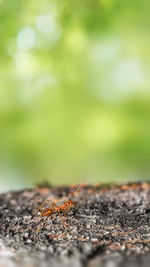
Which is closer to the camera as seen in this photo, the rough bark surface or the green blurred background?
the rough bark surface

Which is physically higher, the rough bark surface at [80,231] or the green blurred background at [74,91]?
the green blurred background at [74,91]

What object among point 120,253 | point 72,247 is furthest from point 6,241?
point 120,253

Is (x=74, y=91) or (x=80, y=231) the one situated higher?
(x=74, y=91)

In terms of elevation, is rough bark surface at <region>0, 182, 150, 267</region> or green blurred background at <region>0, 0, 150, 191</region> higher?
green blurred background at <region>0, 0, 150, 191</region>

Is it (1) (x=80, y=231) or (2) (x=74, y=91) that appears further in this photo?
(2) (x=74, y=91)
